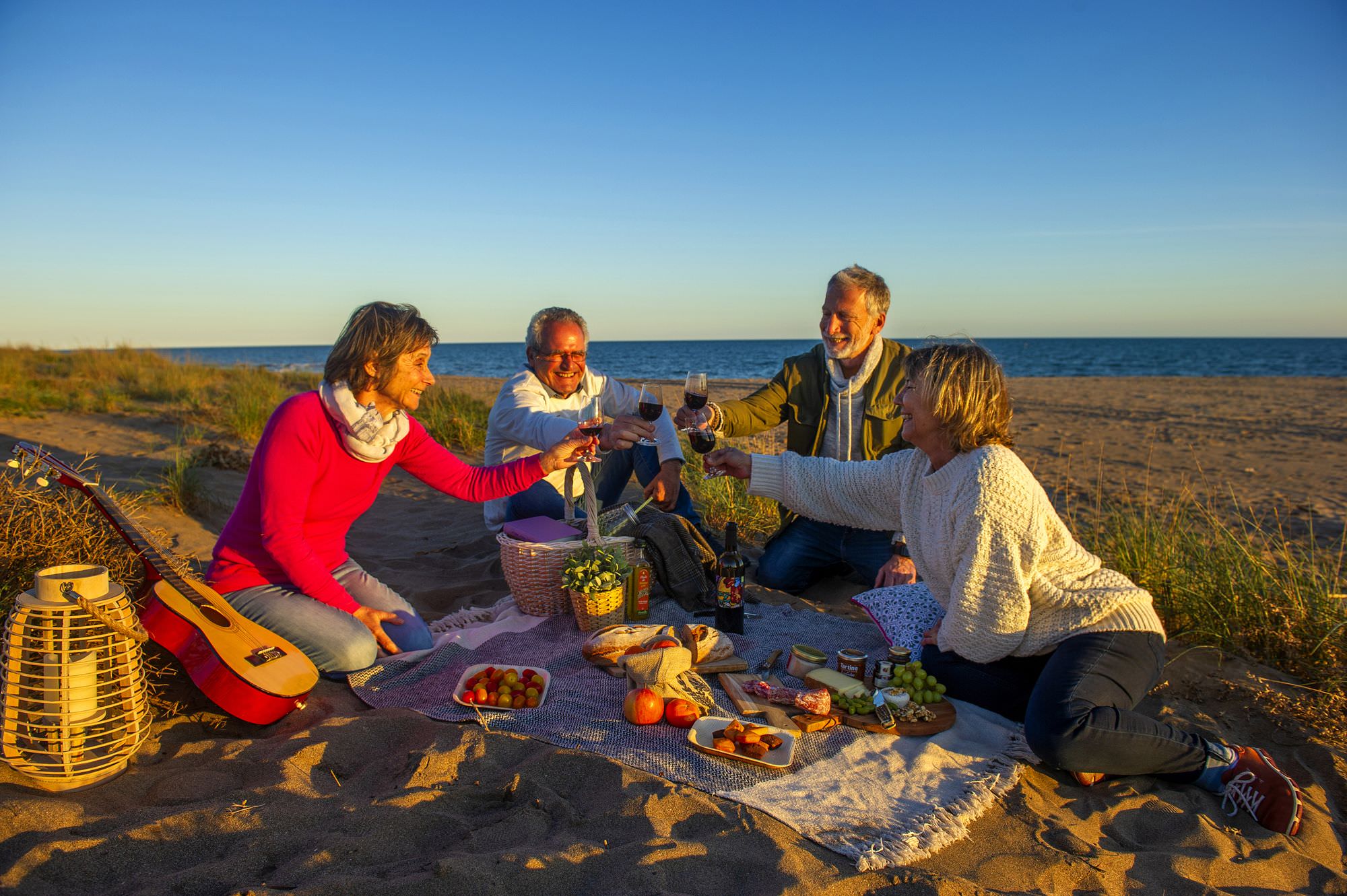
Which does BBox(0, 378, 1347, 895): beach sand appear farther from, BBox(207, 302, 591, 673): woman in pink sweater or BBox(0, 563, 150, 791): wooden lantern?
BBox(207, 302, 591, 673): woman in pink sweater

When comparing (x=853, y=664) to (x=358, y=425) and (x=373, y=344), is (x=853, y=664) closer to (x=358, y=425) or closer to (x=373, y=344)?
(x=358, y=425)

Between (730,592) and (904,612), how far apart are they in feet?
2.92

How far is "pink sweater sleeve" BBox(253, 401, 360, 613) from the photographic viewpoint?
344 cm

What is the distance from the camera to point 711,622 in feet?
14.6

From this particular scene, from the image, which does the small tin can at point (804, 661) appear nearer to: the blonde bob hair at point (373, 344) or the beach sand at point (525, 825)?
the beach sand at point (525, 825)

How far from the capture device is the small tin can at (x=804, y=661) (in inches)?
145

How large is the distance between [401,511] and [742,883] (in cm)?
572

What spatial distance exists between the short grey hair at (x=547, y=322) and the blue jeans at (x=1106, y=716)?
315cm

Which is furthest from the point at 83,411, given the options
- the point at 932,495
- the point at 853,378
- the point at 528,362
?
the point at 932,495

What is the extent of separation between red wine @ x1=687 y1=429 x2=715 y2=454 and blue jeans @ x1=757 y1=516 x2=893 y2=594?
3.93 ft

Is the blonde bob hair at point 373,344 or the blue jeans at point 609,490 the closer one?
the blonde bob hair at point 373,344

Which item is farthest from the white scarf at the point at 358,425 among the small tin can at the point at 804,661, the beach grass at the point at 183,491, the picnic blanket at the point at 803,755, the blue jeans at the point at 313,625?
the beach grass at the point at 183,491

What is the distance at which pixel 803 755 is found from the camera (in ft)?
9.82

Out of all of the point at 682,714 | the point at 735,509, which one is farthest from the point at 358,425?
the point at 735,509
